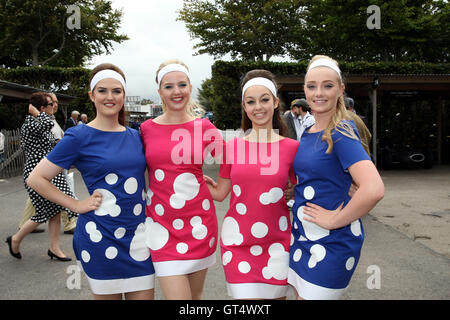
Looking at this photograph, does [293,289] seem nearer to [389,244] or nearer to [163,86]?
[163,86]

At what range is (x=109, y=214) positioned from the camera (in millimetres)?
2109

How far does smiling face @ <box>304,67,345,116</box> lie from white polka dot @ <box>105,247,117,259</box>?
134cm

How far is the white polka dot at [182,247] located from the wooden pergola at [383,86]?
10296mm

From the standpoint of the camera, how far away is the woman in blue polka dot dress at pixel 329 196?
1775 millimetres

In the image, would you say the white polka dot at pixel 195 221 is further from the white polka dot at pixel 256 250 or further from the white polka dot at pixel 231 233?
the white polka dot at pixel 256 250

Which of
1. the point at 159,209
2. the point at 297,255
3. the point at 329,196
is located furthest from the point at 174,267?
the point at 329,196

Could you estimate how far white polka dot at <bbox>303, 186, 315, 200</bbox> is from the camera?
6.31 ft

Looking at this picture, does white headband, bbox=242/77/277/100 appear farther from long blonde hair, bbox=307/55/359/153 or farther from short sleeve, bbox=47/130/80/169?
short sleeve, bbox=47/130/80/169

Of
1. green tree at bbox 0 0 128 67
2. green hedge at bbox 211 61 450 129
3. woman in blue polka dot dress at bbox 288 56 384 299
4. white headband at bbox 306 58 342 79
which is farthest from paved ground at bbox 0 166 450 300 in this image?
green tree at bbox 0 0 128 67

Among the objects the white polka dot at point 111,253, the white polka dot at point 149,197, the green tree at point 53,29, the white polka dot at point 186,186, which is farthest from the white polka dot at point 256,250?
the green tree at point 53,29

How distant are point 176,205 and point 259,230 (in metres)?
0.49

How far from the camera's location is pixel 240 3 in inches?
977

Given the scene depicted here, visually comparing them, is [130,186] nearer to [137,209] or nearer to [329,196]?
[137,209]

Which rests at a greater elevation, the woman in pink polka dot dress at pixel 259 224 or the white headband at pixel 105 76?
the white headband at pixel 105 76
